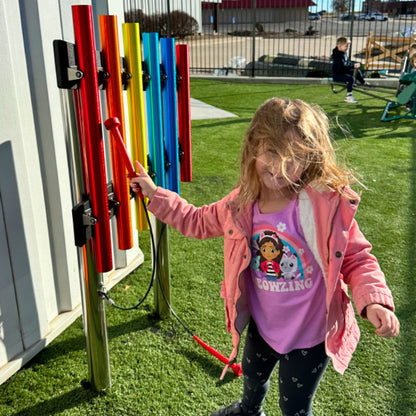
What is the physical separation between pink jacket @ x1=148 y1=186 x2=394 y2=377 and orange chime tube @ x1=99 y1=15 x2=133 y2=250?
21cm

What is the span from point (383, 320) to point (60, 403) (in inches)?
60.8

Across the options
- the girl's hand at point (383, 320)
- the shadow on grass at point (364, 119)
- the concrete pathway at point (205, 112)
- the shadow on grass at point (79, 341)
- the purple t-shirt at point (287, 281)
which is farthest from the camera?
the concrete pathway at point (205, 112)

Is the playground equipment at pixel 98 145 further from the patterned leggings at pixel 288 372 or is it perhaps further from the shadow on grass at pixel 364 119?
the shadow on grass at pixel 364 119

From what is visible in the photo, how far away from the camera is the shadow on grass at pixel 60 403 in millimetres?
2156

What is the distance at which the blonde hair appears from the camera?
1.51m

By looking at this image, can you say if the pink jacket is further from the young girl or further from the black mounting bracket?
the black mounting bracket

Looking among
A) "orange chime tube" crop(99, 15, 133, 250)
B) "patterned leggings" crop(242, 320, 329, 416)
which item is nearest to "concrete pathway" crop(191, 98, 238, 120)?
"orange chime tube" crop(99, 15, 133, 250)

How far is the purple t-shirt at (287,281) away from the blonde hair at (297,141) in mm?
130

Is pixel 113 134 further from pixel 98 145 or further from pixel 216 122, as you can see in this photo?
pixel 216 122

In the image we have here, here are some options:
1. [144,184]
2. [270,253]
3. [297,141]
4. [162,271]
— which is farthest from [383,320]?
[162,271]

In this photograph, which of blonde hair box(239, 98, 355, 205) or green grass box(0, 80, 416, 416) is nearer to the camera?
blonde hair box(239, 98, 355, 205)

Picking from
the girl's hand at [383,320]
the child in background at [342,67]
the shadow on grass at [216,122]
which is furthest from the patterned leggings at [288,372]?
the child in background at [342,67]

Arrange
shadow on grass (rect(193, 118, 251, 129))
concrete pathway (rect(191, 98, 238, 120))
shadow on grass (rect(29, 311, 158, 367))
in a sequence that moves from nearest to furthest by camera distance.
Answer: shadow on grass (rect(29, 311, 158, 367)) → shadow on grass (rect(193, 118, 251, 129)) → concrete pathway (rect(191, 98, 238, 120))

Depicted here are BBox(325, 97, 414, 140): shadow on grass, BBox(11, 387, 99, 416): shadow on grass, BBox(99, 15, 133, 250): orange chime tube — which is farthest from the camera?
BBox(325, 97, 414, 140): shadow on grass
